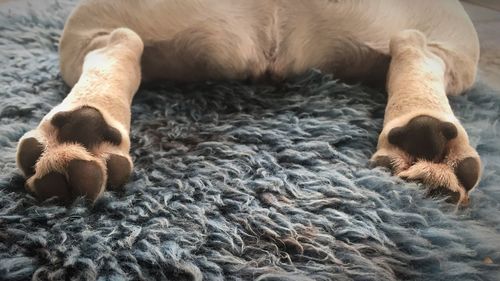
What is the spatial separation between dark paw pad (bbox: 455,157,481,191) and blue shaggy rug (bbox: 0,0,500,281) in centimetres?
3

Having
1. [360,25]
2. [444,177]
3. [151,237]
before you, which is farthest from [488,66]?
[151,237]

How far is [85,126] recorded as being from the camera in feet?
2.52

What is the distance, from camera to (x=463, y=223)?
703 millimetres

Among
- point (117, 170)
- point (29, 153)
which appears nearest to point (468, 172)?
point (117, 170)

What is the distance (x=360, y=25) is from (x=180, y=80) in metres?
0.34

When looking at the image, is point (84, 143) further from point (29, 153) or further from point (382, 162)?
point (382, 162)

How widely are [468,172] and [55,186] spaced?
48 centimetres

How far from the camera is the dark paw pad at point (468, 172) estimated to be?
2.44 feet

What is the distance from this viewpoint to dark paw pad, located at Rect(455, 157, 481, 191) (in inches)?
29.3

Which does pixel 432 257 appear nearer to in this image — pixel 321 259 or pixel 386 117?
pixel 321 259

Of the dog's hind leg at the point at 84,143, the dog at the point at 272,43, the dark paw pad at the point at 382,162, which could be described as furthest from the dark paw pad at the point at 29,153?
the dark paw pad at the point at 382,162

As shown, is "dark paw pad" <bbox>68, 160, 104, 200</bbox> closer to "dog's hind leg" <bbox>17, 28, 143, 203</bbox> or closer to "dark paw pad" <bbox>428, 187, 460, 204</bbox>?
"dog's hind leg" <bbox>17, 28, 143, 203</bbox>

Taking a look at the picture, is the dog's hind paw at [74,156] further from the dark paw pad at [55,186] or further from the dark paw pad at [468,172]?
the dark paw pad at [468,172]

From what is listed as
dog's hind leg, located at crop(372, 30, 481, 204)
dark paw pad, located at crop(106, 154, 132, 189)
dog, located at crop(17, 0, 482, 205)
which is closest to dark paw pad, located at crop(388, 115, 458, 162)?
dog's hind leg, located at crop(372, 30, 481, 204)
